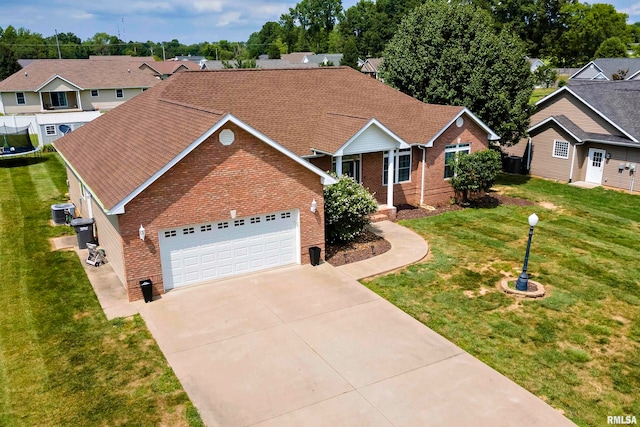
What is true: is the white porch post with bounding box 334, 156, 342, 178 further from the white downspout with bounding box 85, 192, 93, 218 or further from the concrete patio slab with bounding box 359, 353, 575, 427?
the concrete patio slab with bounding box 359, 353, 575, 427

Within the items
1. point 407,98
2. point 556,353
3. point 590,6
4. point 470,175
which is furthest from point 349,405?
point 590,6

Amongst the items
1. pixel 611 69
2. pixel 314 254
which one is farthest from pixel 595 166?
pixel 611 69

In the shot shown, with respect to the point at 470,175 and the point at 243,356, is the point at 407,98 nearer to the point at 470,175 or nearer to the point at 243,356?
the point at 470,175

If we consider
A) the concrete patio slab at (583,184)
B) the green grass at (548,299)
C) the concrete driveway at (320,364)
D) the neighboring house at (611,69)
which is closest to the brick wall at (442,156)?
the green grass at (548,299)

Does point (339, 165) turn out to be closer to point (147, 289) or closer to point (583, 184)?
point (147, 289)

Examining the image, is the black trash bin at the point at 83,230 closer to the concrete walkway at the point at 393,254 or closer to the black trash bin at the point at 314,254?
the black trash bin at the point at 314,254

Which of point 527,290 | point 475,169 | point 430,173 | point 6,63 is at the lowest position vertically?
point 527,290

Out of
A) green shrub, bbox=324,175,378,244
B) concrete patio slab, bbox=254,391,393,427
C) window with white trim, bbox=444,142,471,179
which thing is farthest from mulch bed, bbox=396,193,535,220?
concrete patio slab, bbox=254,391,393,427
